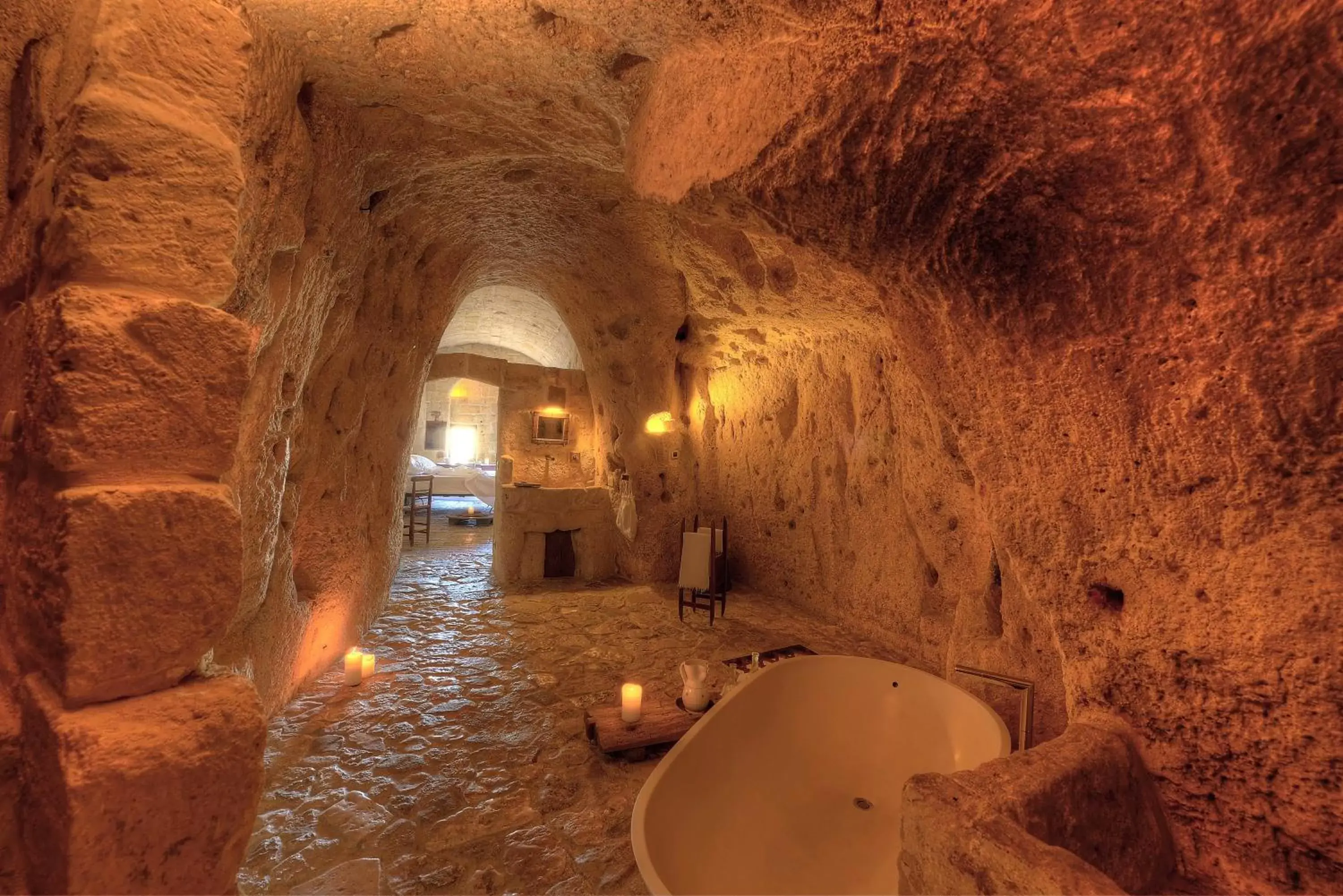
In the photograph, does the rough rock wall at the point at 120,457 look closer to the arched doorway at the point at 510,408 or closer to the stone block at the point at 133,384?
the stone block at the point at 133,384

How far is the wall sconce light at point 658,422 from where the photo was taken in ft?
20.2

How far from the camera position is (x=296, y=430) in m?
2.92

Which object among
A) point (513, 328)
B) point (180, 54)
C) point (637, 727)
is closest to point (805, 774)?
point (637, 727)

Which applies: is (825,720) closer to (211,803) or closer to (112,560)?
(211,803)

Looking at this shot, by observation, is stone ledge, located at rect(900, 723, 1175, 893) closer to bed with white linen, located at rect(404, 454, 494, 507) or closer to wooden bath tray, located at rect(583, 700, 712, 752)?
wooden bath tray, located at rect(583, 700, 712, 752)

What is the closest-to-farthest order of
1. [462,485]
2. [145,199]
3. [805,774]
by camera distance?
[145,199] < [805,774] < [462,485]

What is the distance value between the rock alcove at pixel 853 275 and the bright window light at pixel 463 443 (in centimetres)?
1372

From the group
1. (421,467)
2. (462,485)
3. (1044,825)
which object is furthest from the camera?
(421,467)

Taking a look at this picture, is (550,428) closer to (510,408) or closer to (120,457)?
(510,408)

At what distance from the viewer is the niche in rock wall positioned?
251 inches

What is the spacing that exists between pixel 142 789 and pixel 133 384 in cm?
74

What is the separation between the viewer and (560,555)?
643 centimetres

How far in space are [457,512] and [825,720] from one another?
8523mm

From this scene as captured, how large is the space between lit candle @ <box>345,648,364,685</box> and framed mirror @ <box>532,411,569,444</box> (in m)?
4.25
